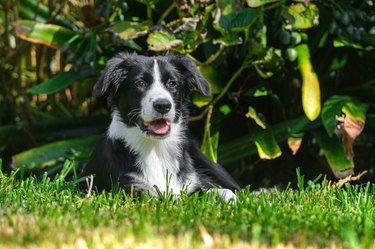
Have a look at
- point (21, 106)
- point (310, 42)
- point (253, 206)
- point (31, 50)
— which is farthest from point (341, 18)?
point (31, 50)

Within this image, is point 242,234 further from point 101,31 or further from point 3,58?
point 3,58

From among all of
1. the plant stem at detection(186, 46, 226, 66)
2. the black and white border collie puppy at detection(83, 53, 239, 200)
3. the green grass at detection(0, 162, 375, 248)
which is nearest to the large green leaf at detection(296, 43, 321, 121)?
the plant stem at detection(186, 46, 226, 66)

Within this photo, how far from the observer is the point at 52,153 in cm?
613

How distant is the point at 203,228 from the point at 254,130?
2.75 metres

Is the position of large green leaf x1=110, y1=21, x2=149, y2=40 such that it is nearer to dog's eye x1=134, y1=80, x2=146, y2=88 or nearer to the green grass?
dog's eye x1=134, y1=80, x2=146, y2=88

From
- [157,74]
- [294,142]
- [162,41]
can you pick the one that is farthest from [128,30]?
[294,142]

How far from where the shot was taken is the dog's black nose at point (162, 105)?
4.30 m

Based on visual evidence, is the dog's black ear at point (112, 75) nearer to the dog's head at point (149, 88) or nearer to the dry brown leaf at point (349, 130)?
the dog's head at point (149, 88)

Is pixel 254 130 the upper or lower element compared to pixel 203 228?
→ lower

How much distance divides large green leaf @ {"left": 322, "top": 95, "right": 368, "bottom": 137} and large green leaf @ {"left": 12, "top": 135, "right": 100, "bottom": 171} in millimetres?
1881

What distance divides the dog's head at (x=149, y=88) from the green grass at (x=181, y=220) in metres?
0.53

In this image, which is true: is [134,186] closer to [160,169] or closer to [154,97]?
[160,169]

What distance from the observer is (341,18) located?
18.2ft

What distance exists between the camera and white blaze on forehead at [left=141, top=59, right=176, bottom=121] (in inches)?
171
